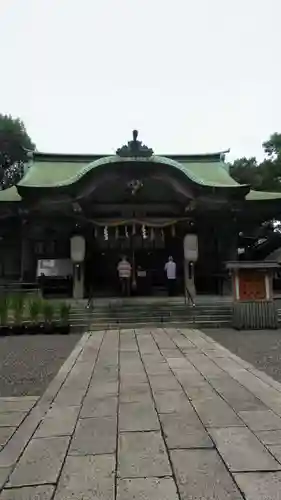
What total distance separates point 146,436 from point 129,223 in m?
13.5

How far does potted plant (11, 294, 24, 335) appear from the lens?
1134 centimetres

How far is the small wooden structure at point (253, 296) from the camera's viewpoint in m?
11.6

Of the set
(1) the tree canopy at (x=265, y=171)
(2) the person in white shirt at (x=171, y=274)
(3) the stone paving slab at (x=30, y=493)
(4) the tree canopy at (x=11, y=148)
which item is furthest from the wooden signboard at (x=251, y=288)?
(4) the tree canopy at (x=11, y=148)

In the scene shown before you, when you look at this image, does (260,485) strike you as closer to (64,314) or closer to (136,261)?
(64,314)

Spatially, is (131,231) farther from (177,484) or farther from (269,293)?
(177,484)

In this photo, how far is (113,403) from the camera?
4734 millimetres

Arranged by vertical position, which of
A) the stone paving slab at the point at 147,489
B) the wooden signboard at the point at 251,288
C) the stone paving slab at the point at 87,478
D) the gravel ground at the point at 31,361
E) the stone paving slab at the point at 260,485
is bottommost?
the gravel ground at the point at 31,361

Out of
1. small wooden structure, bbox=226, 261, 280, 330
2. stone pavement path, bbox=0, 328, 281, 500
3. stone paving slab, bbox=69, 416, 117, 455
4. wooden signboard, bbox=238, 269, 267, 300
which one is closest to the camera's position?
stone pavement path, bbox=0, 328, 281, 500

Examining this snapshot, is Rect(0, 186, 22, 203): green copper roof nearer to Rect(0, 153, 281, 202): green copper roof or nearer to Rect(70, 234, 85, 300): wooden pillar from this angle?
Rect(0, 153, 281, 202): green copper roof

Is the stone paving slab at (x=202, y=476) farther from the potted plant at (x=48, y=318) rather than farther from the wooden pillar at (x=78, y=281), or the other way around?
the wooden pillar at (x=78, y=281)

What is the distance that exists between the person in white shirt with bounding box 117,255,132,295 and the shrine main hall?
425 millimetres

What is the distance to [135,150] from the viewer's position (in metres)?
16.9

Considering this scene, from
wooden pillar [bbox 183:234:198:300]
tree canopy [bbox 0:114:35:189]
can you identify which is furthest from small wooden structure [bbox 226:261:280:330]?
tree canopy [bbox 0:114:35:189]

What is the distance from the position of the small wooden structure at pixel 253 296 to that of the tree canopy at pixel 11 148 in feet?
77.9
